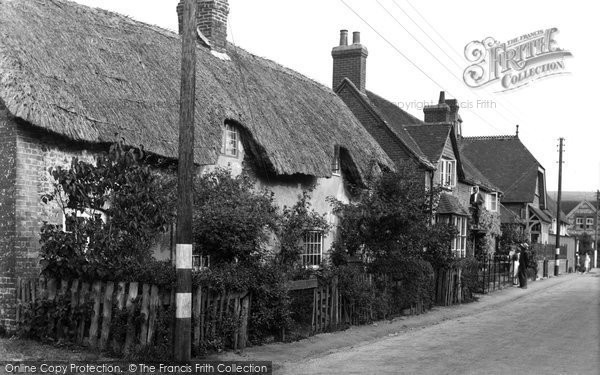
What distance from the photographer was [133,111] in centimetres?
1356

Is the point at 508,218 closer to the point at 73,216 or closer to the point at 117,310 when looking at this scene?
the point at 73,216

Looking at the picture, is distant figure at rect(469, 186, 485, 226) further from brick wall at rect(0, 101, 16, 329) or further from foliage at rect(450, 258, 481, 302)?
brick wall at rect(0, 101, 16, 329)

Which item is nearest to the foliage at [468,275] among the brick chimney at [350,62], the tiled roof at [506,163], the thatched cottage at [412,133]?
the thatched cottage at [412,133]

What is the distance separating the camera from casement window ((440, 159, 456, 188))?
28250 millimetres

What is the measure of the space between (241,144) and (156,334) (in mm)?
7817

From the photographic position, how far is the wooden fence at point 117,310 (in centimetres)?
1006

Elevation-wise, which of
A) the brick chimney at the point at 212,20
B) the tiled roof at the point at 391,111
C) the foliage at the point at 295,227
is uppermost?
the brick chimney at the point at 212,20

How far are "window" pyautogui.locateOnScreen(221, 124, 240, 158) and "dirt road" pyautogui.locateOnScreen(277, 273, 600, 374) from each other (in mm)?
6078

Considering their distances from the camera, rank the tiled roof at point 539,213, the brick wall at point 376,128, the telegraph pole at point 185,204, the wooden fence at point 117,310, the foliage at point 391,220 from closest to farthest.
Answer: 1. the telegraph pole at point 185,204
2. the wooden fence at point 117,310
3. the foliage at point 391,220
4. the brick wall at point 376,128
5. the tiled roof at point 539,213

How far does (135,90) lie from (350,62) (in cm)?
1608

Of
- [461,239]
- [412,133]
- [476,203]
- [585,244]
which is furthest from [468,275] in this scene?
[585,244]

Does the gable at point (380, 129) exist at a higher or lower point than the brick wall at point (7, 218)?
higher

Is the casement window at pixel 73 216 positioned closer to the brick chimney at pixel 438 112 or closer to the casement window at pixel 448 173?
the casement window at pixel 448 173

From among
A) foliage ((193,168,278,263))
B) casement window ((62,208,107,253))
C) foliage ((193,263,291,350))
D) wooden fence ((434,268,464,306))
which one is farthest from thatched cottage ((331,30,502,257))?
casement window ((62,208,107,253))
